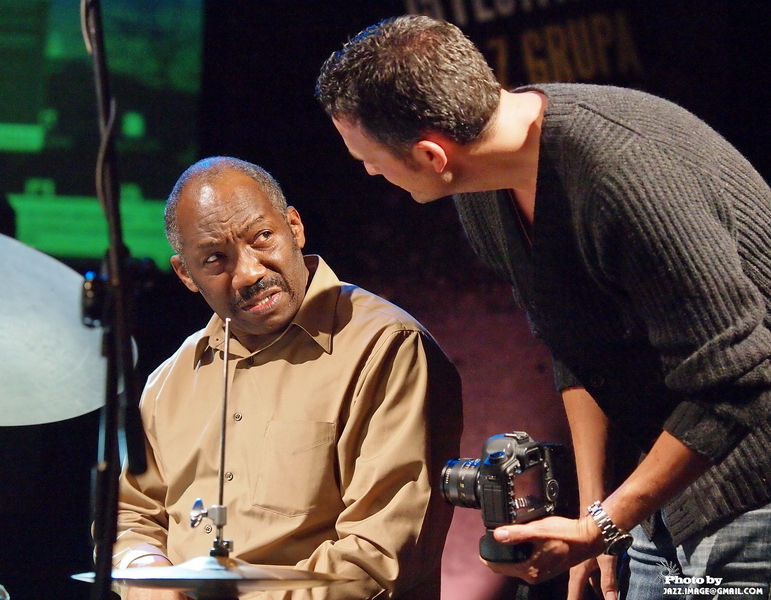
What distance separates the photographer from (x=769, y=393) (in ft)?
4.57

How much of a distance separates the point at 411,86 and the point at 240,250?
0.95 metres

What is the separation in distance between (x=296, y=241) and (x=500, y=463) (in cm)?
110

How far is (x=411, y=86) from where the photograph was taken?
1.57 m

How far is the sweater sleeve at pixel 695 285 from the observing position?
1.37m

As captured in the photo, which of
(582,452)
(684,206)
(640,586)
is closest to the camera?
(684,206)

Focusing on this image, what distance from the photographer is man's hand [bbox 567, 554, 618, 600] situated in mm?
1998

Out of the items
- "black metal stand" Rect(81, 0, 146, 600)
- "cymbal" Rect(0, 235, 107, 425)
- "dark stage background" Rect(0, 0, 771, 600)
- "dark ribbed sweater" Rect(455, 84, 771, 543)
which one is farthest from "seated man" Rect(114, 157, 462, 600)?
"black metal stand" Rect(81, 0, 146, 600)

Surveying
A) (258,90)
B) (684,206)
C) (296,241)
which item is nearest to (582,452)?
(684,206)

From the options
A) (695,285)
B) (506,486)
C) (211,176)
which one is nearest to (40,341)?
(211,176)

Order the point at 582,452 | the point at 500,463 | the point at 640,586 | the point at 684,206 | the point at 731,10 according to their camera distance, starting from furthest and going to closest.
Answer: the point at 731,10 → the point at 582,452 → the point at 640,586 → the point at 500,463 → the point at 684,206

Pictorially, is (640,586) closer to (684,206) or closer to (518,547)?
(518,547)

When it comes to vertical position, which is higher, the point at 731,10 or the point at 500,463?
the point at 731,10

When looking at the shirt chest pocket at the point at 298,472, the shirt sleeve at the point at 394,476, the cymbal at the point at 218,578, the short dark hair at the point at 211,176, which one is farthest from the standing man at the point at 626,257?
the short dark hair at the point at 211,176

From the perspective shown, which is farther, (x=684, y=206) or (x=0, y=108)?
(x=0, y=108)
